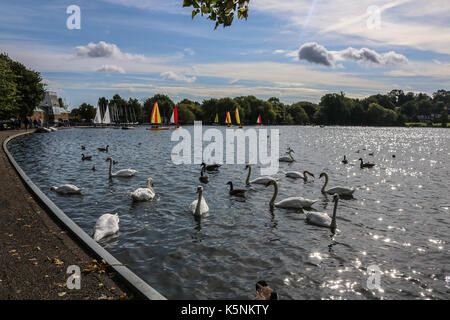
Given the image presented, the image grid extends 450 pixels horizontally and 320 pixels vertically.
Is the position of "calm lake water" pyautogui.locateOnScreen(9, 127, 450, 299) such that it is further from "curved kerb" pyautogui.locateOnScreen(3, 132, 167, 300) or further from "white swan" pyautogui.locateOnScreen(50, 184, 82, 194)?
"curved kerb" pyautogui.locateOnScreen(3, 132, 167, 300)

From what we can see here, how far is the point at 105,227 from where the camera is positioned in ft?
32.3

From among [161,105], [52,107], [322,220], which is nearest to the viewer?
[322,220]

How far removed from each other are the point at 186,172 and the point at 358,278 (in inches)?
666

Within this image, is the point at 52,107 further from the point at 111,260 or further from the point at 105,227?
the point at 111,260

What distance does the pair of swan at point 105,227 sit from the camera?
954cm

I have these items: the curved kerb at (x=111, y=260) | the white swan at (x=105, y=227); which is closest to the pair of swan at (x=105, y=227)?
the white swan at (x=105, y=227)

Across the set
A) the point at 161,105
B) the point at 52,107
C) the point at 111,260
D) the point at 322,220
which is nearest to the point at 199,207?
the point at 322,220

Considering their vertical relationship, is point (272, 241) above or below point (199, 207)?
below

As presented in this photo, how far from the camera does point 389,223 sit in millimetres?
12305

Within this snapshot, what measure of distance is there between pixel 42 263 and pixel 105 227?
2.83 meters

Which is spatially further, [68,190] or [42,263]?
[68,190]

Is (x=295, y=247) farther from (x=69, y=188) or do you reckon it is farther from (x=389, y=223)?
(x=69, y=188)

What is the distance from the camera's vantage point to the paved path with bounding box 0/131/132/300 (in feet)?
19.6
